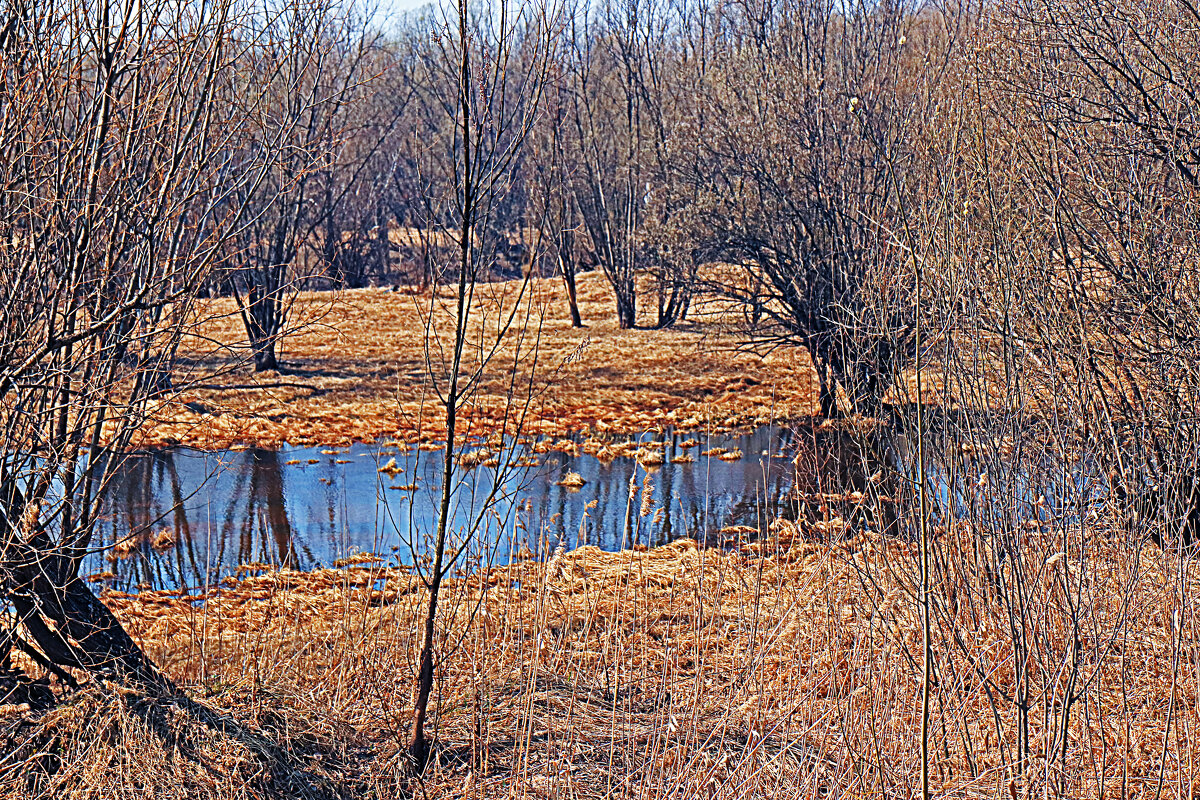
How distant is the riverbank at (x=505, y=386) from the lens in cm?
1387

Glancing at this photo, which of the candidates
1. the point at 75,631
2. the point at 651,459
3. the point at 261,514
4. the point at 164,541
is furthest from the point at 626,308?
the point at 75,631

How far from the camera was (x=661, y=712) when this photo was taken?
486cm

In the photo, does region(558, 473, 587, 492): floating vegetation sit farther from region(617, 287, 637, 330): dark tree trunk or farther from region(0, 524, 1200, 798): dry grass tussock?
region(617, 287, 637, 330): dark tree trunk

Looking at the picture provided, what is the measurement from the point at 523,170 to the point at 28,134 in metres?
22.3

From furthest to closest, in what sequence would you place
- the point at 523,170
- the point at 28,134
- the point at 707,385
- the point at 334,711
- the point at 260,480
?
the point at 523,170 → the point at 707,385 → the point at 260,480 → the point at 334,711 → the point at 28,134

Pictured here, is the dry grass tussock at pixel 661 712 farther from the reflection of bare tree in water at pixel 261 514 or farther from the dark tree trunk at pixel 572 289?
the dark tree trunk at pixel 572 289

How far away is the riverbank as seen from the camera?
45.5ft

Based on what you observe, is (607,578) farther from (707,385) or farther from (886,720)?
(707,385)

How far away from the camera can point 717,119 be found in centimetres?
1500

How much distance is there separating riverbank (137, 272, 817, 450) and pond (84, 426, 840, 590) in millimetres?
623

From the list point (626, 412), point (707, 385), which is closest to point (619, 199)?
point (707, 385)

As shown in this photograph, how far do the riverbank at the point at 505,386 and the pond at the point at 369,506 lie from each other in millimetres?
623

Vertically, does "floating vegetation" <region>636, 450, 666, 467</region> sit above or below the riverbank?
below

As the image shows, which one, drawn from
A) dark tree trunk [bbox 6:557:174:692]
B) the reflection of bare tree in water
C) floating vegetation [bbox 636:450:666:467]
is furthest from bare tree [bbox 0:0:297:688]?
floating vegetation [bbox 636:450:666:467]
